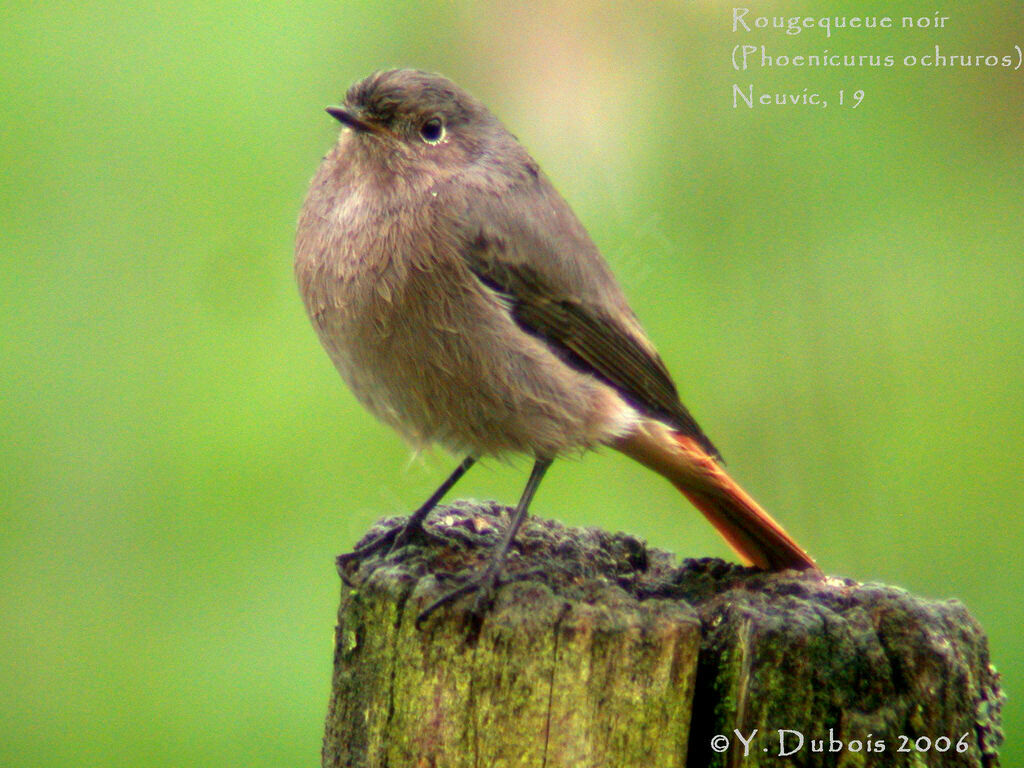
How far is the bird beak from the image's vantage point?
3.24 metres

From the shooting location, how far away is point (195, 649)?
15.3ft

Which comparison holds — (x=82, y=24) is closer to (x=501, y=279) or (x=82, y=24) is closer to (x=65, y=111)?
(x=65, y=111)

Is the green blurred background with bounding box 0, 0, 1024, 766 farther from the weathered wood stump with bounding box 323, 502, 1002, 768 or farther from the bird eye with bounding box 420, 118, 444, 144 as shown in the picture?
the weathered wood stump with bounding box 323, 502, 1002, 768

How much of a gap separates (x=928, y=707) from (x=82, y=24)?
470cm

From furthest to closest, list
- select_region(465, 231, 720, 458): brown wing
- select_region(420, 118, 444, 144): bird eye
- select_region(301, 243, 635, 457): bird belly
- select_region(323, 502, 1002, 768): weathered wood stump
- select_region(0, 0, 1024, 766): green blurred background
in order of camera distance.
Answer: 1. select_region(0, 0, 1024, 766): green blurred background
2. select_region(420, 118, 444, 144): bird eye
3. select_region(465, 231, 720, 458): brown wing
4. select_region(301, 243, 635, 457): bird belly
5. select_region(323, 502, 1002, 768): weathered wood stump

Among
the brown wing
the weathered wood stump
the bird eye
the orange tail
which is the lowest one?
the weathered wood stump

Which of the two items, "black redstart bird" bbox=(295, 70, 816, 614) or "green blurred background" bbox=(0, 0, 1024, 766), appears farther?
"green blurred background" bbox=(0, 0, 1024, 766)

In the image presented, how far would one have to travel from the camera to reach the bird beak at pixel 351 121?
324 centimetres

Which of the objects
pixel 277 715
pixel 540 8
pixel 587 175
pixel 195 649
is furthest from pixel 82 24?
pixel 277 715

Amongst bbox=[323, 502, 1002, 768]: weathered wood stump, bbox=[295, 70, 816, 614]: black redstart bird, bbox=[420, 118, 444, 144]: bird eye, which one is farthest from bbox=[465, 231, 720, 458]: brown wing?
bbox=[323, 502, 1002, 768]: weathered wood stump

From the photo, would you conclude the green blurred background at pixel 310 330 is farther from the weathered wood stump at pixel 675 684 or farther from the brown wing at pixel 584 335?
the weathered wood stump at pixel 675 684

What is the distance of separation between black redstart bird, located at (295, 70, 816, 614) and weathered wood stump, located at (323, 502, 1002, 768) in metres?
0.48

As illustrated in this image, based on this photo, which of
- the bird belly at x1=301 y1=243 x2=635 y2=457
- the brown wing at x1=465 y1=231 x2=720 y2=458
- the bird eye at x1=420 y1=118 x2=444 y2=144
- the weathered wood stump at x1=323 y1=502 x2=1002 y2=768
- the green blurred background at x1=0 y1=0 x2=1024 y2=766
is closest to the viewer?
the weathered wood stump at x1=323 y1=502 x2=1002 y2=768

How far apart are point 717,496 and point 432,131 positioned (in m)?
1.36
